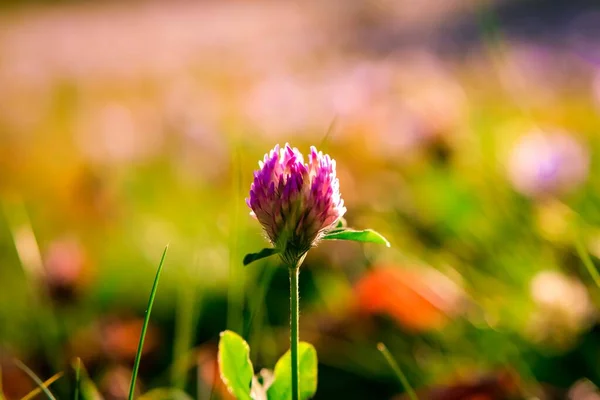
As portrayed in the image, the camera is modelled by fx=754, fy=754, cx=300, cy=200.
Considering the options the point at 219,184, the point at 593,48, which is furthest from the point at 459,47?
the point at 219,184

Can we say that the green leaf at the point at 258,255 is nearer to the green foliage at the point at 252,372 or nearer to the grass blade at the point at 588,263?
the green foliage at the point at 252,372

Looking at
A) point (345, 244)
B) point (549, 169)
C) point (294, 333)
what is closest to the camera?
point (294, 333)

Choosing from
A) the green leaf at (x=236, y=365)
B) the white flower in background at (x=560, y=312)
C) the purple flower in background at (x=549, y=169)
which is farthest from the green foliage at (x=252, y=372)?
the purple flower in background at (x=549, y=169)

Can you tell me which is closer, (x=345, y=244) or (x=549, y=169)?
(x=549, y=169)

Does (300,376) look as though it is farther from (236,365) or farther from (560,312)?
(560,312)

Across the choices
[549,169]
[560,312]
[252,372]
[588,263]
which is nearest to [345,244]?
[549,169]

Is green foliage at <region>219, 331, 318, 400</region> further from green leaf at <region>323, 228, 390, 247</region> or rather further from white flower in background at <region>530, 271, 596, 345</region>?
white flower in background at <region>530, 271, 596, 345</region>
